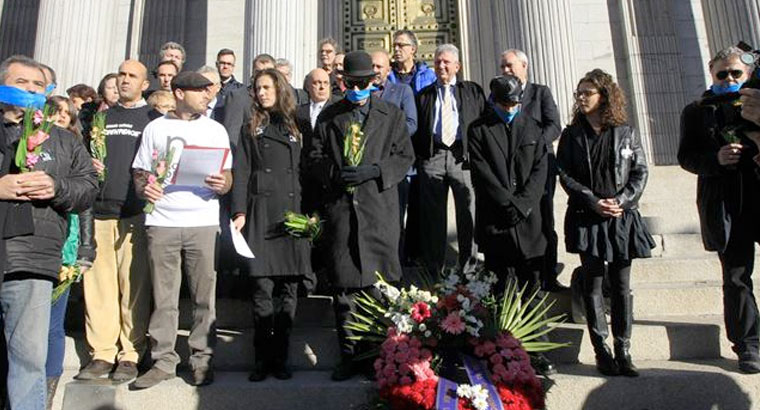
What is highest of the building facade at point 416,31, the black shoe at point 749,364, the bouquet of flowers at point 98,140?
the building facade at point 416,31

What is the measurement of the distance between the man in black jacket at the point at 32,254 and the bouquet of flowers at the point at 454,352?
6.07 ft

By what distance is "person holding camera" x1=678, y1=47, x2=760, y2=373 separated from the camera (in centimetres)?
412

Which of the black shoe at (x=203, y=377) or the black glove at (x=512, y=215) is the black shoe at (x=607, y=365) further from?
the black shoe at (x=203, y=377)

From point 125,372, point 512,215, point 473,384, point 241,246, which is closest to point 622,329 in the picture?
point 512,215

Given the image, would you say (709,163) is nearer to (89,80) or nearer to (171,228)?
(171,228)

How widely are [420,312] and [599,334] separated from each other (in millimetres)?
1523

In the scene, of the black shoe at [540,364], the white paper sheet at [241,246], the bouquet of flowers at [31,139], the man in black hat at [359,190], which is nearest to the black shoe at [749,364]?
the black shoe at [540,364]

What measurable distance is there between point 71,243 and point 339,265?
180 centimetres

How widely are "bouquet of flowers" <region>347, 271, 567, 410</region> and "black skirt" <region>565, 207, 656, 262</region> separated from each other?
91 cm

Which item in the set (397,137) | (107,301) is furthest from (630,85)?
(107,301)

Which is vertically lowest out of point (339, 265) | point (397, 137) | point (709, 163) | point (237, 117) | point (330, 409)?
point (330, 409)

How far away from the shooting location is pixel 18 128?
3365 mm

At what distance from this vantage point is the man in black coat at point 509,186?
430cm

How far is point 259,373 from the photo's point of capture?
4.11 m
